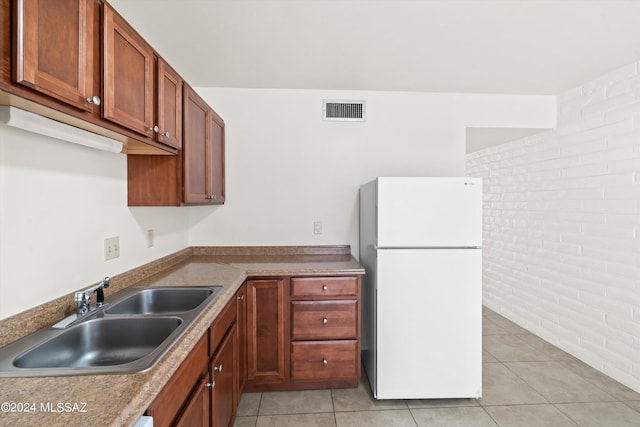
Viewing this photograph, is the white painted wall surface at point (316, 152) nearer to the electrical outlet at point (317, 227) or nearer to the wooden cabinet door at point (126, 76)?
the electrical outlet at point (317, 227)

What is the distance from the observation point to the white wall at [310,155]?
2.90 metres

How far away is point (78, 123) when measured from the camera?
3.92 ft

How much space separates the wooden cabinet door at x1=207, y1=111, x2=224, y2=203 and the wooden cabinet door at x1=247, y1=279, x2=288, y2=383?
81 cm

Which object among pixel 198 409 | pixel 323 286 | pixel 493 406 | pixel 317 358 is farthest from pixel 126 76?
pixel 493 406

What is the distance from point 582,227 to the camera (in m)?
2.77

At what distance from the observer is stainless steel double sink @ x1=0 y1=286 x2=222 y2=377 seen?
3.09ft

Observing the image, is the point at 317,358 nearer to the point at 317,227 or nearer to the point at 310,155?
the point at 317,227

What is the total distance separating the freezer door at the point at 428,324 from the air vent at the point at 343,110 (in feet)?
4.57

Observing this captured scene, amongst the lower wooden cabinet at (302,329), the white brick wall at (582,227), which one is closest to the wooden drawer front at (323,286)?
the lower wooden cabinet at (302,329)

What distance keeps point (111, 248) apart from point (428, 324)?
2.04 meters

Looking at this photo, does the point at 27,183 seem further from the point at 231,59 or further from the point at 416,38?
the point at 416,38

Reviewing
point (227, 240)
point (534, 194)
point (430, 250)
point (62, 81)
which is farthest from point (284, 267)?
point (534, 194)

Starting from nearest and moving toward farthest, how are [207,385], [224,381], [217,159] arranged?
1. [207,385]
2. [224,381]
3. [217,159]

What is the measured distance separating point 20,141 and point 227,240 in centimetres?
182
